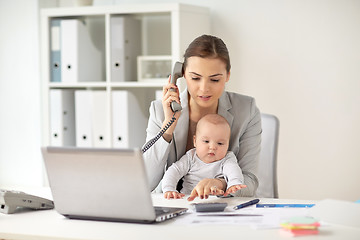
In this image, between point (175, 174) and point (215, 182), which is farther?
point (175, 174)

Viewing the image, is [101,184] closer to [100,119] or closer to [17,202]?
[17,202]

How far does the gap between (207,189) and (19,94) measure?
8.84ft

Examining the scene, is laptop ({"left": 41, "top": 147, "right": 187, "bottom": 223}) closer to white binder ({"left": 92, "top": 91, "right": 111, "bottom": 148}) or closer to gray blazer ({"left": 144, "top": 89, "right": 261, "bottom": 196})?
gray blazer ({"left": 144, "top": 89, "right": 261, "bottom": 196})

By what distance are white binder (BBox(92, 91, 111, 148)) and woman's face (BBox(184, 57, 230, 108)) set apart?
5.59 ft

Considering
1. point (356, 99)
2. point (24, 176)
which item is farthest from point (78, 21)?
point (356, 99)

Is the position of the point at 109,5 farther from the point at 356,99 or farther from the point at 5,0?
the point at 356,99

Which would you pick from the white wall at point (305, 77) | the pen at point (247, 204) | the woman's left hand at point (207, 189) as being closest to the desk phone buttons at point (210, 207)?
the pen at point (247, 204)

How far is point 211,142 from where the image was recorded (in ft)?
7.32

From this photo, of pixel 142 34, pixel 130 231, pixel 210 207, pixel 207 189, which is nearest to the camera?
pixel 130 231

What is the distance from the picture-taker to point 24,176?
438cm

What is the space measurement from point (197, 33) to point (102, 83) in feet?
2.22

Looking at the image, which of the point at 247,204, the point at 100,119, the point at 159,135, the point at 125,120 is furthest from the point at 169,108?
the point at 100,119

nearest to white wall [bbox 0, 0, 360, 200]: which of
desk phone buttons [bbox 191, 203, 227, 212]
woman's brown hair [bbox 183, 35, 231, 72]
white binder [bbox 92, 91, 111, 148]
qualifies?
white binder [bbox 92, 91, 111, 148]

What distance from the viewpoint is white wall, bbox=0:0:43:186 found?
14.1 ft
